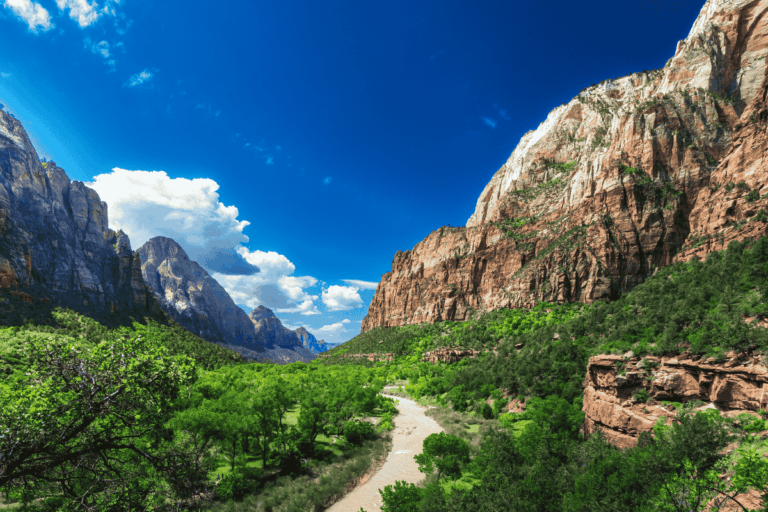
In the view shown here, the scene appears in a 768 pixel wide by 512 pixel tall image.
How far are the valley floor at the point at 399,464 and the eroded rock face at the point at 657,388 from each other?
1757cm

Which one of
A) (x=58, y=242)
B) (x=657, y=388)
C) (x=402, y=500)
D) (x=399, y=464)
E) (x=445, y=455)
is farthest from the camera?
(x=58, y=242)

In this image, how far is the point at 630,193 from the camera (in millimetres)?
84938

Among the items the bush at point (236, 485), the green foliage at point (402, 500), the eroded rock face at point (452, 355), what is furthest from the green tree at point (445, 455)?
the eroded rock face at point (452, 355)

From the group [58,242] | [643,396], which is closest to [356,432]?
[643,396]

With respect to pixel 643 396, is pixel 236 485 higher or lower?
lower

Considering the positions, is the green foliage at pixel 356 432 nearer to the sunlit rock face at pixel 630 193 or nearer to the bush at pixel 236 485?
the bush at pixel 236 485

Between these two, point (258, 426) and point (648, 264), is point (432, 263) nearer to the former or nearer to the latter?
point (648, 264)

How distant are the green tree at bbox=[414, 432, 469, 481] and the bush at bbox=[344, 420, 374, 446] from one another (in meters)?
10.4

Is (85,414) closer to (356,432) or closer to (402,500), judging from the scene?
(402,500)

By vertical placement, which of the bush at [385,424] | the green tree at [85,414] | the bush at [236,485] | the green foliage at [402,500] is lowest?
the bush at [236,485]

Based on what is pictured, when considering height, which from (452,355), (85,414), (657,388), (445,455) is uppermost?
(657,388)

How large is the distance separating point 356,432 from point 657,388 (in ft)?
97.4

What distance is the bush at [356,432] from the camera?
1410 inches

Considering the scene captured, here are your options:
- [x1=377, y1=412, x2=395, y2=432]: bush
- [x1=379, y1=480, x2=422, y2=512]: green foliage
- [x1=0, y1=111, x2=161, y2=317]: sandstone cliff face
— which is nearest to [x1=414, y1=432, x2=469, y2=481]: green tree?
[x1=379, y1=480, x2=422, y2=512]: green foliage
